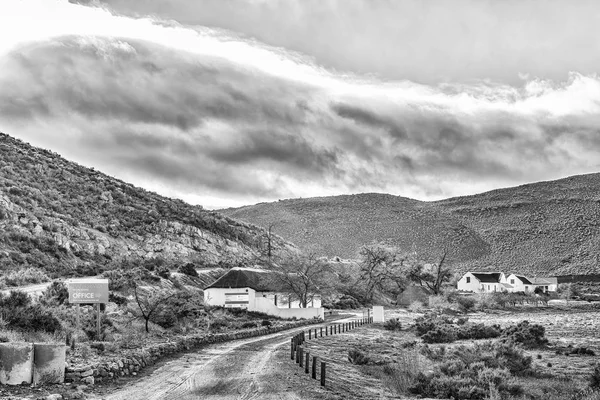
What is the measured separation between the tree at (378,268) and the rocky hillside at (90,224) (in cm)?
1610

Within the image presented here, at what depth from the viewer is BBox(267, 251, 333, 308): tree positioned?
61.7 m

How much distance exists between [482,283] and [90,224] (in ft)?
198

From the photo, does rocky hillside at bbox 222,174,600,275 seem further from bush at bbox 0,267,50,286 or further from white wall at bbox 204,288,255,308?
bush at bbox 0,267,50,286

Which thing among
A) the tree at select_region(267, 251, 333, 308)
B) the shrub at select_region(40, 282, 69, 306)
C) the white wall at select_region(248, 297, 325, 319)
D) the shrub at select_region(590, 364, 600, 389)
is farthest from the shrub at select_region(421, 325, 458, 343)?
the shrub at select_region(40, 282, 69, 306)

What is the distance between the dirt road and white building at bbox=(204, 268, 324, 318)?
2753 centimetres

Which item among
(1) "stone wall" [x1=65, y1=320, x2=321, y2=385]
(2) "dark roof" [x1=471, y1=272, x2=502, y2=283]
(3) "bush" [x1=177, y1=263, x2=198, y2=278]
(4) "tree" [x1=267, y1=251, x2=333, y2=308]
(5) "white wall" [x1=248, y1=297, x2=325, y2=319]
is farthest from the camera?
(2) "dark roof" [x1=471, y1=272, x2=502, y2=283]

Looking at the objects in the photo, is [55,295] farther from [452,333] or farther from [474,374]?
[452,333]

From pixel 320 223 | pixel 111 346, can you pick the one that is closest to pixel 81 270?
pixel 111 346

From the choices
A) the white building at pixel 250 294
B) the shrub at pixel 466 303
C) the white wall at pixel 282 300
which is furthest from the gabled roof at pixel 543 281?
the white building at pixel 250 294

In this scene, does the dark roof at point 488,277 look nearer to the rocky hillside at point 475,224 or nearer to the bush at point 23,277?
the rocky hillside at point 475,224

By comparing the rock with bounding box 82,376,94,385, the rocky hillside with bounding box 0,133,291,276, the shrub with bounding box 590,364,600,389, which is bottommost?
the shrub with bounding box 590,364,600,389

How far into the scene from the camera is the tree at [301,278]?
61734 mm

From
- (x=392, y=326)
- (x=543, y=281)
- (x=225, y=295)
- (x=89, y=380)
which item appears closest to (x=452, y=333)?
(x=392, y=326)

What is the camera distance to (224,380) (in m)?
19.5
